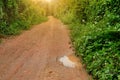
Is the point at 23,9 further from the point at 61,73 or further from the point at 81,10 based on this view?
the point at 61,73

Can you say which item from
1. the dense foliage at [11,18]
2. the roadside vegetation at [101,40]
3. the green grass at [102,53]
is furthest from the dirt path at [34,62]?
the dense foliage at [11,18]

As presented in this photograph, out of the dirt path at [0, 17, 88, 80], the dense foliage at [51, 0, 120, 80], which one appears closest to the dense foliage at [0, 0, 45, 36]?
the dirt path at [0, 17, 88, 80]

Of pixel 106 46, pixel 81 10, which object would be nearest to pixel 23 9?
pixel 81 10

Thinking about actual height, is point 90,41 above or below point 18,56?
above

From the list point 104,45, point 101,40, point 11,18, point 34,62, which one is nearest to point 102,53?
point 104,45

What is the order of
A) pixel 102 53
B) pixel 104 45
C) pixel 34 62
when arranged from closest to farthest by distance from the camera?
1. pixel 102 53
2. pixel 104 45
3. pixel 34 62

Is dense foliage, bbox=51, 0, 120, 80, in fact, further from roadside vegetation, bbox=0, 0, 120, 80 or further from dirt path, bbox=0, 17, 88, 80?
dirt path, bbox=0, 17, 88, 80

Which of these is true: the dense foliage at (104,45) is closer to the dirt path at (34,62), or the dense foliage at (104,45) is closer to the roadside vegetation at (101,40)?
the roadside vegetation at (101,40)

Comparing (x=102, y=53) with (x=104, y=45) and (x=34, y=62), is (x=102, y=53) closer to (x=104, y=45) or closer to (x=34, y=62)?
(x=104, y=45)

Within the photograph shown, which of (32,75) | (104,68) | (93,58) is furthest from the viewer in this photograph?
(93,58)

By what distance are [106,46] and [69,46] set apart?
387cm

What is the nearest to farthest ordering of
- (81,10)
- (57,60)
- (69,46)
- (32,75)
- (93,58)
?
(32,75) → (93,58) → (57,60) → (69,46) → (81,10)

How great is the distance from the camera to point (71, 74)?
7.97 metres

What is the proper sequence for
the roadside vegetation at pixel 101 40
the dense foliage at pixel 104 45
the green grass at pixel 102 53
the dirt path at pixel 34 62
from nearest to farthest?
the green grass at pixel 102 53, the dense foliage at pixel 104 45, the roadside vegetation at pixel 101 40, the dirt path at pixel 34 62
